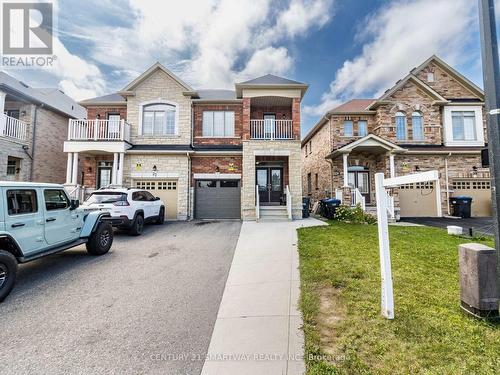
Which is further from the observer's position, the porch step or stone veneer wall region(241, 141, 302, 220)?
stone veneer wall region(241, 141, 302, 220)

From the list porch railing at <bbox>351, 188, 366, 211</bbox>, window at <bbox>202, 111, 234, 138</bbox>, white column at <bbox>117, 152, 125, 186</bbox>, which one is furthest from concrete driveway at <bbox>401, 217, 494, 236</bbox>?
white column at <bbox>117, 152, 125, 186</bbox>

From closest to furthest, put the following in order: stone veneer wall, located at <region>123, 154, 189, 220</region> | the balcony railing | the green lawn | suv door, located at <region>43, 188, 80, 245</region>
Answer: the green lawn → suv door, located at <region>43, 188, 80, 245</region> → the balcony railing → stone veneer wall, located at <region>123, 154, 189, 220</region>

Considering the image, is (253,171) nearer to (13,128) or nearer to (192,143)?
(192,143)

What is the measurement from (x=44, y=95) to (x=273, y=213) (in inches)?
715

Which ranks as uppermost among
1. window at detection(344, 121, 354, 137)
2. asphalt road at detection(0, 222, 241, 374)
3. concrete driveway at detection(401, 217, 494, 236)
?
window at detection(344, 121, 354, 137)

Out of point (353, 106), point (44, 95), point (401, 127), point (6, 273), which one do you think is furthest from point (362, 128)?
point (44, 95)

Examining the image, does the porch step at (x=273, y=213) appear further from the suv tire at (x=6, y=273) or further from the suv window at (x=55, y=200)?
the suv tire at (x=6, y=273)

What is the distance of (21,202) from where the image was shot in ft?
15.0

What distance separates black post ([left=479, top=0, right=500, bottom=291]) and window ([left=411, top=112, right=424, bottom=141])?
46.8ft

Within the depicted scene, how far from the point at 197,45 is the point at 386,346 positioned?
53.3ft

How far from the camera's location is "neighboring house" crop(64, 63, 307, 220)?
12781mm

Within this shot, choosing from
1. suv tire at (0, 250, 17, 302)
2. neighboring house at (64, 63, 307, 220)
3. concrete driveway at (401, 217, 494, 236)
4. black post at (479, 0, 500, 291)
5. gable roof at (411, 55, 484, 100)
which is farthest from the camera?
gable roof at (411, 55, 484, 100)

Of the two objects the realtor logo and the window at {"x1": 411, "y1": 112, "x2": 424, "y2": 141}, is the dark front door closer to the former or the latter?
the window at {"x1": 411, "y1": 112, "x2": 424, "y2": 141}

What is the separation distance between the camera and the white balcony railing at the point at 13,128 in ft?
40.0
